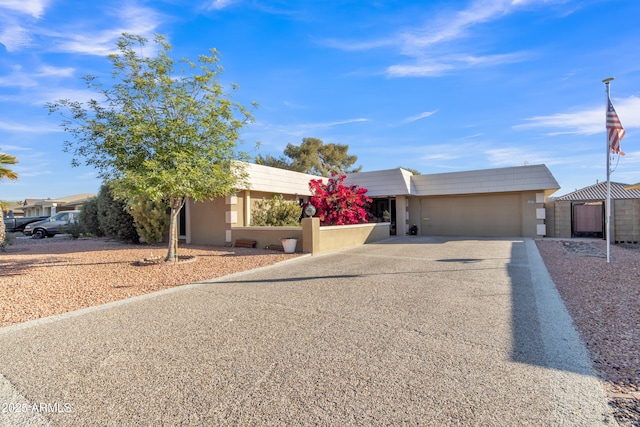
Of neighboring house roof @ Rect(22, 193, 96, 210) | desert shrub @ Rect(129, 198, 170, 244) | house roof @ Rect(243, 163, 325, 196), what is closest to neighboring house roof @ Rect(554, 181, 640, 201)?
house roof @ Rect(243, 163, 325, 196)

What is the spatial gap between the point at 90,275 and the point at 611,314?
1019 cm

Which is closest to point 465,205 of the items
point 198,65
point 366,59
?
point 366,59

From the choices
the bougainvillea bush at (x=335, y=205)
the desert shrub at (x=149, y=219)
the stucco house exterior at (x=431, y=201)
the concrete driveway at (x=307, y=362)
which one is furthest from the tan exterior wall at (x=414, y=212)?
the concrete driveway at (x=307, y=362)

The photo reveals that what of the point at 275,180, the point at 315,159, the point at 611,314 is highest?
the point at 315,159

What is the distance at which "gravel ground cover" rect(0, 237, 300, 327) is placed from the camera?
568 cm

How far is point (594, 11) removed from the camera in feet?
28.2

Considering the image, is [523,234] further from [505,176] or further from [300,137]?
[300,137]

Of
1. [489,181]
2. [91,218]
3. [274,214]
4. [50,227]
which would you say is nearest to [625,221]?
[489,181]

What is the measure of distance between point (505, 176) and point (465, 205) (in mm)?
2612

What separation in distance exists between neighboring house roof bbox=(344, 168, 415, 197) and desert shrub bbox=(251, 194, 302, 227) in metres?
6.49

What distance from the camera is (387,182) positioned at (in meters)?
19.3

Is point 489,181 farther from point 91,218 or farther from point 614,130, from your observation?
point 91,218

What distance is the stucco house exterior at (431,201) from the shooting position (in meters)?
14.6

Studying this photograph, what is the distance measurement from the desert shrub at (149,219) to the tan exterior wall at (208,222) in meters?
1.16
